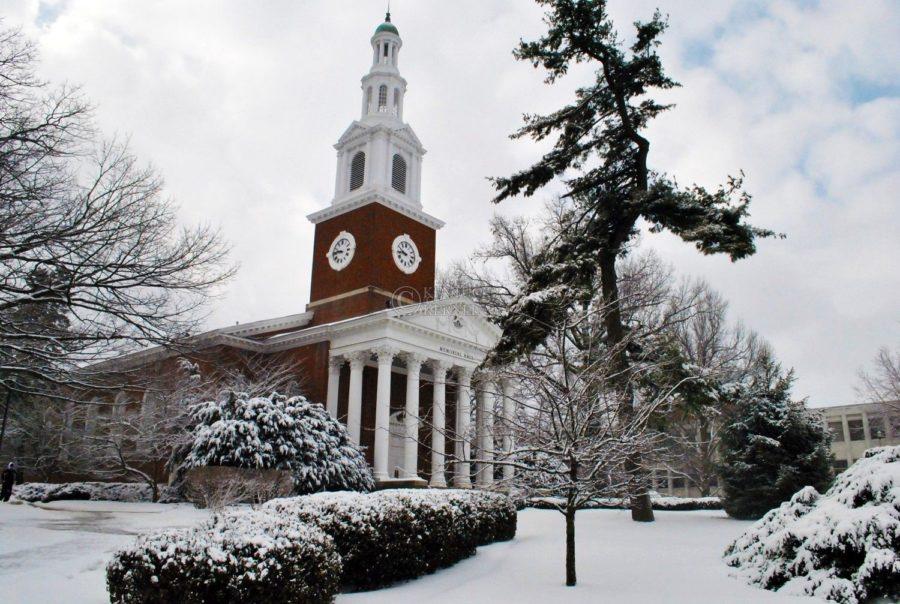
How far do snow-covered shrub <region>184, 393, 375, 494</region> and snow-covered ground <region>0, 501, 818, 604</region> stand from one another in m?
2.14

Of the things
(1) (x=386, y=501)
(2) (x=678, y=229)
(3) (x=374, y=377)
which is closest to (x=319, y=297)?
(3) (x=374, y=377)

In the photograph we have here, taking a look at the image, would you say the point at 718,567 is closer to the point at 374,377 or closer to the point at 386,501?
the point at 386,501

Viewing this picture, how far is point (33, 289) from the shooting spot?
12.6 metres

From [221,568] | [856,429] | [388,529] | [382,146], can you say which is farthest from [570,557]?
[856,429]

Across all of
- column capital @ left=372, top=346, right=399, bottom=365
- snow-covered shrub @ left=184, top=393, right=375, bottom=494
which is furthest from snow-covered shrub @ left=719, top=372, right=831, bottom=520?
column capital @ left=372, top=346, right=399, bottom=365

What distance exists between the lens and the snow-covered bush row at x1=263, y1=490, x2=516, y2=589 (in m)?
8.98

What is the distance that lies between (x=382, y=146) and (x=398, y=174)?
6.20ft

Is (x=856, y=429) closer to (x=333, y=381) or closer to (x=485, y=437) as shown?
(x=333, y=381)

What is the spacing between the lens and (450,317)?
31594mm

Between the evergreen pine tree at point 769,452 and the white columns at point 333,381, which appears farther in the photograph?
the white columns at point 333,381

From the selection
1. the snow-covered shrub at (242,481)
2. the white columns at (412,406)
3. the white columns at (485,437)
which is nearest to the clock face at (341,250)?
the white columns at (412,406)

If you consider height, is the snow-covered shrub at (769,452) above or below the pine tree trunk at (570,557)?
above

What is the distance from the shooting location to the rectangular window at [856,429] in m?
64.4

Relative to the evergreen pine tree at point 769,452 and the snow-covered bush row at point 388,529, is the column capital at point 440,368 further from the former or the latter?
the snow-covered bush row at point 388,529
